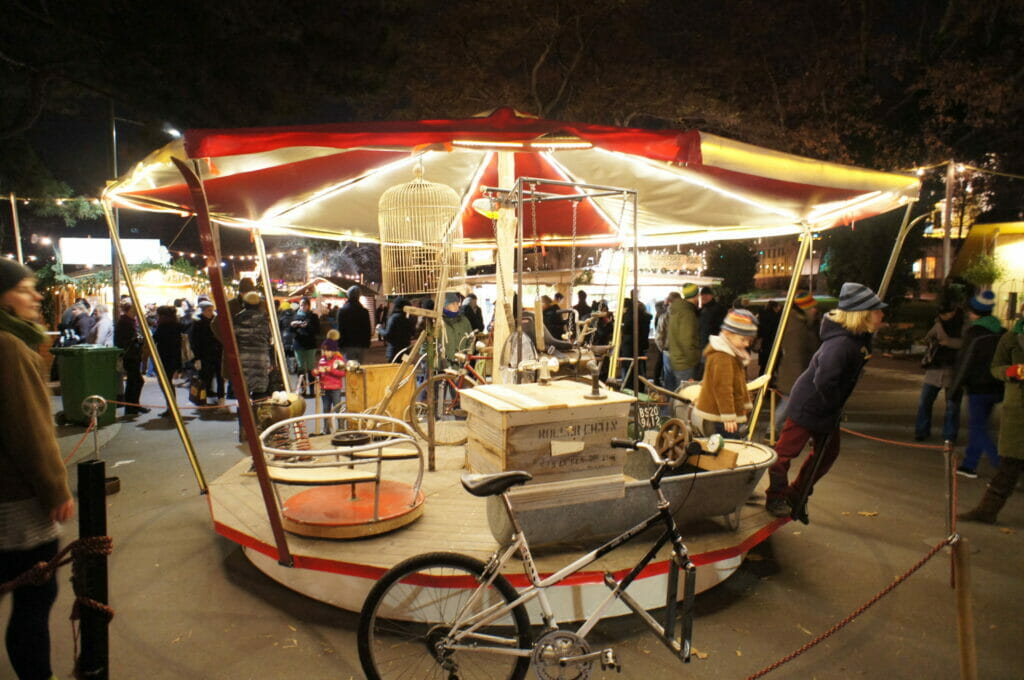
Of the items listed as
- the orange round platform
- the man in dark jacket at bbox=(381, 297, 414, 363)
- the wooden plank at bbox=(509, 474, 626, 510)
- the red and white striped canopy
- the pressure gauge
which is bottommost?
the orange round platform

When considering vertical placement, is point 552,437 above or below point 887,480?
above

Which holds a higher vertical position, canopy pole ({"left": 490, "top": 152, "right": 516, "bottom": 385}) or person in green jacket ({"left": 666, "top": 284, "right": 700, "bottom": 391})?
canopy pole ({"left": 490, "top": 152, "right": 516, "bottom": 385})

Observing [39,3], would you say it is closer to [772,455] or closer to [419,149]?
[419,149]

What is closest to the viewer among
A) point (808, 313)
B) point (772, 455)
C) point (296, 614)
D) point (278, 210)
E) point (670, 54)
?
point (296, 614)

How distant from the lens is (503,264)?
560cm

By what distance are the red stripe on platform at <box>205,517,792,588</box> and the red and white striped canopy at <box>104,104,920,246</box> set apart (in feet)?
8.48

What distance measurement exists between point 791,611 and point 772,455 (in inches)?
41.0

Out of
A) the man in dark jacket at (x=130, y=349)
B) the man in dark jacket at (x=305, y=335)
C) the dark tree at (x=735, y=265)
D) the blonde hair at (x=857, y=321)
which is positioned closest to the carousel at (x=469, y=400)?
the blonde hair at (x=857, y=321)

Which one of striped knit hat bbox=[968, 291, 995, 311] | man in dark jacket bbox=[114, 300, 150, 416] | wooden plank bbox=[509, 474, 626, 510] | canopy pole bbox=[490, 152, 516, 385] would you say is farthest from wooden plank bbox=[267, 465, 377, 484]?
man in dark jacket bbox=[114, 300, 150, 416]

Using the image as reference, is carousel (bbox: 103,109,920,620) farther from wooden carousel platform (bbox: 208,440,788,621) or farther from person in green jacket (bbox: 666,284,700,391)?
person in green jacket (bbox: 666,284,700,391)

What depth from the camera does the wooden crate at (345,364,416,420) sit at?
6848 mm

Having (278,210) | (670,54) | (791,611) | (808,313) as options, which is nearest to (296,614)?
(791,611)

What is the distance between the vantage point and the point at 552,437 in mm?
3139

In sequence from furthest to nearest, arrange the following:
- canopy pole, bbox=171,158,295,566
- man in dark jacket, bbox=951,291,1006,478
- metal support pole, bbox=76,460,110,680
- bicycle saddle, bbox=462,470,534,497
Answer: man in dark jacket, bbox=951,291,1006,478 < canopy pole, bbox=171,158,295,566 < bicycle saddle, bbox=462,470,534,497 < metal support pole, bbox=76,460,110,680
